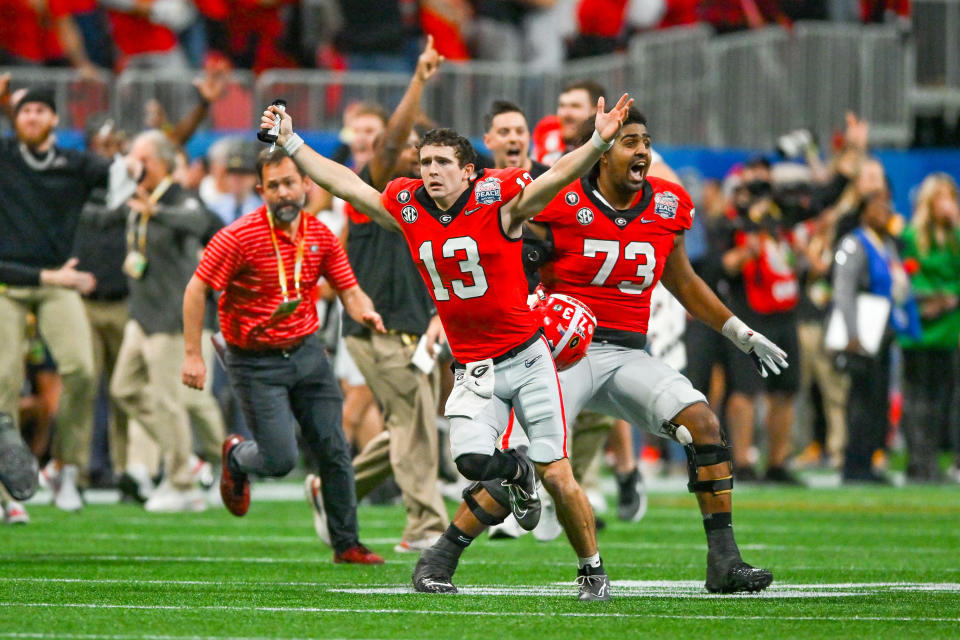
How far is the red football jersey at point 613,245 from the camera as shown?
7883 millimetres

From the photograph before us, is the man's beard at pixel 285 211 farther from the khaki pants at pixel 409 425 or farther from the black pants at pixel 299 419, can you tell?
the khaki pants at pixel 409 425

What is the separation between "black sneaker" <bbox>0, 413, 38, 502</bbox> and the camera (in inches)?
326

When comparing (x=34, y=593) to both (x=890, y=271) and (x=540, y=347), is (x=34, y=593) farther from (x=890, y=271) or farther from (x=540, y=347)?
(x=890, y=271)

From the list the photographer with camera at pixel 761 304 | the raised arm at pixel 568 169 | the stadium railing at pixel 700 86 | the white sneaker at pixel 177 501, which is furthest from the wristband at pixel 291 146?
the stadium railing at pixel 700 86

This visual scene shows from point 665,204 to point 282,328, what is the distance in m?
2.06

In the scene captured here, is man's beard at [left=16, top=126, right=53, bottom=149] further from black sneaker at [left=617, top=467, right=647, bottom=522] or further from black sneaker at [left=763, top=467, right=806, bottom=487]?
black sneaker at [left=763, top=467, right=806, bottom=487]

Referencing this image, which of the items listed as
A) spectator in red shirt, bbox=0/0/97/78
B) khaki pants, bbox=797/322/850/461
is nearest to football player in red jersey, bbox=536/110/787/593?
khaki pants, bbox=797/322/850/461

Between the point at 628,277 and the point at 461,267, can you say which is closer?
the point at 461,267

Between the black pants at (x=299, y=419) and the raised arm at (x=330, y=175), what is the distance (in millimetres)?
1470

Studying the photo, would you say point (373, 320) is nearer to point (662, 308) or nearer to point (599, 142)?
point (599, 142)

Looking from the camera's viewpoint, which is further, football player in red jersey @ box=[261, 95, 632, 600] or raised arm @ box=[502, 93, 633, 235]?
football player in red jersey @ box=[261, 95, 632, 600]

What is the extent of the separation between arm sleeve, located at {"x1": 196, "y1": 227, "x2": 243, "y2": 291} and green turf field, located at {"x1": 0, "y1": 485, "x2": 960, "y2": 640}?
4.49 feet

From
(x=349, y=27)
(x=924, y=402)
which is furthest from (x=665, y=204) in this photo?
(x=349, y=27)

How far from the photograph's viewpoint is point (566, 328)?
756 cm
